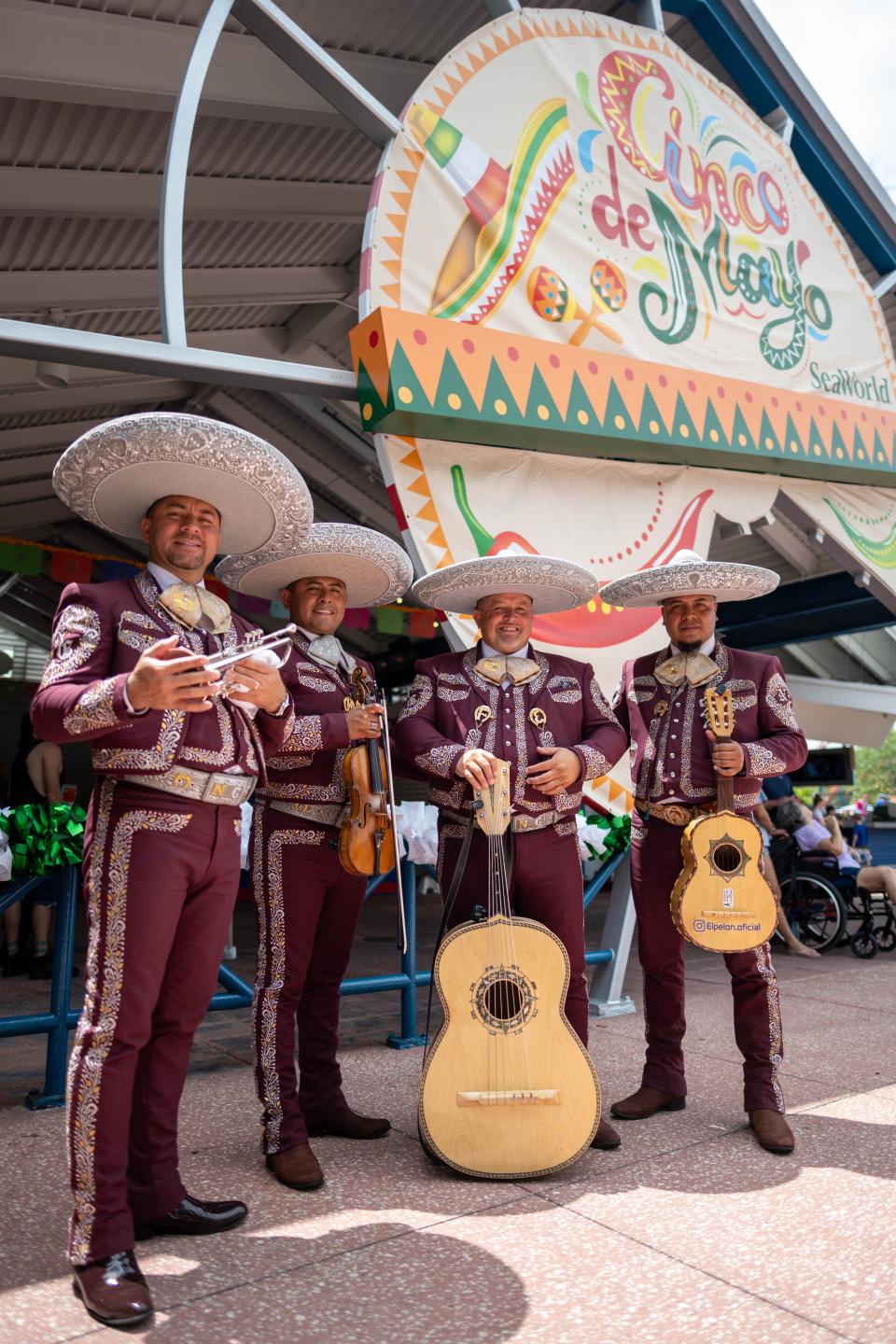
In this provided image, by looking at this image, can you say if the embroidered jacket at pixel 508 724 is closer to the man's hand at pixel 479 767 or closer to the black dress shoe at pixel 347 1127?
the man's hand at pixel 479 767

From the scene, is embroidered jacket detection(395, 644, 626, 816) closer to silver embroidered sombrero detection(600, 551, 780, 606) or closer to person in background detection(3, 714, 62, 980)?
silver embroidered sombrero detection(600, 551, 780, 606)

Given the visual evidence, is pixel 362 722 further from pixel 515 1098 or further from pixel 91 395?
pixel 91 395

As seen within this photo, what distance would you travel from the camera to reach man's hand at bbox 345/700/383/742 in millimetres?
2777

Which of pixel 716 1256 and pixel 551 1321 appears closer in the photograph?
pixel 551 1321

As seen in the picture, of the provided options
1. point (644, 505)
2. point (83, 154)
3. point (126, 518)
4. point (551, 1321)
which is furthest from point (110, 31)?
point (551, 1321)

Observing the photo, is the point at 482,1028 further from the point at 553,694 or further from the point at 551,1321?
the point at 553,694

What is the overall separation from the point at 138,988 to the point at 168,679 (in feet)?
2.35

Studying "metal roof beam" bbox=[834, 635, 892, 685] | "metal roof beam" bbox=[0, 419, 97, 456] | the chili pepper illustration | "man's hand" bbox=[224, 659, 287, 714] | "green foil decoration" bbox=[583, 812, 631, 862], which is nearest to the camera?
"man's hand" bbox=[224, 659, 287, 714]

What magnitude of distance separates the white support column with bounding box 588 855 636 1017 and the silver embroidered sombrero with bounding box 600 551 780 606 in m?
1.72

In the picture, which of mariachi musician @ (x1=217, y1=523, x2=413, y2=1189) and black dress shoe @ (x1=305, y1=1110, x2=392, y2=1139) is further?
black dress shoe @ (x1=305, y1=1110, x2=392, y2=1139)

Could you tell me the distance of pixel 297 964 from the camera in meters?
2.84

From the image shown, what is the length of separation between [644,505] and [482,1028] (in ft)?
10.1

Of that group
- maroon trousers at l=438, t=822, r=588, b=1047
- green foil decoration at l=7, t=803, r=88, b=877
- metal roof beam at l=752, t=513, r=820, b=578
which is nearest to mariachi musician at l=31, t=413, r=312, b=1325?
maroon trousers at l=438, t=822, r=588, b=1047

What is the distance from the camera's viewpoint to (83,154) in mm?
4918
